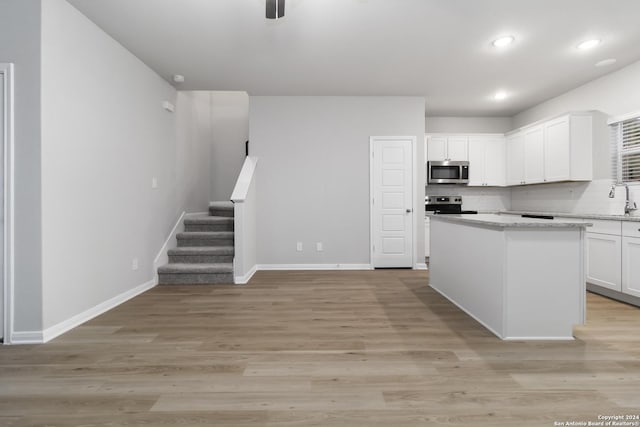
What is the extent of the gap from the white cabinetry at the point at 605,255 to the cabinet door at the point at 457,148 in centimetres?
255

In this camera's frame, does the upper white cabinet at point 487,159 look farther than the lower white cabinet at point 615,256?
Yes

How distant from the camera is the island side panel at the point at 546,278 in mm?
2379

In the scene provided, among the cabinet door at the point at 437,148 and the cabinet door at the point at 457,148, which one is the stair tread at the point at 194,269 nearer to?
the cabinet door at the point at 437,148

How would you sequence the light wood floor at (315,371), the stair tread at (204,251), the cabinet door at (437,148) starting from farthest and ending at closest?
the cabinet door at (437,148) < the stair tread at (204,251) < the light wood floor at (315,371)

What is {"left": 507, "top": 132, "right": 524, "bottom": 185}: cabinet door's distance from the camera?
18.1 feet

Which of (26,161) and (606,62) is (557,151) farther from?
(26,161)

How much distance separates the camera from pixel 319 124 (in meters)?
5.17

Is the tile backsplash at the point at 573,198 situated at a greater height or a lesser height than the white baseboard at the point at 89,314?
greater

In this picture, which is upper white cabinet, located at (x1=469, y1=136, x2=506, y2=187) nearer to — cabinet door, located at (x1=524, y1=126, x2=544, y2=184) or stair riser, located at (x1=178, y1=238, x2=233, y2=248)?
cabinet door, located at (x1=524, y1=126, x2=544, y2=184)

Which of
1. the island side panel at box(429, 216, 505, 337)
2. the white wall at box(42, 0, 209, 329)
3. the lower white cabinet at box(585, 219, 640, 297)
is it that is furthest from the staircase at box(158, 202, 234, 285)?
the lower white cabinet at box(585, 219, 640, 297)

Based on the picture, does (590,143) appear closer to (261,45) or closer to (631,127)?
(631,127)

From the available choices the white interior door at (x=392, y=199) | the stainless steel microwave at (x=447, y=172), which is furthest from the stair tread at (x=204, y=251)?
the stainless steel microwave at (x=447, y=172)

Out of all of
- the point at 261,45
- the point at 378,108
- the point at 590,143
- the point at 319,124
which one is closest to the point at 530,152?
the point at 590,143

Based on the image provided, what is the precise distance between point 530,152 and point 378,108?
8.58 feet
